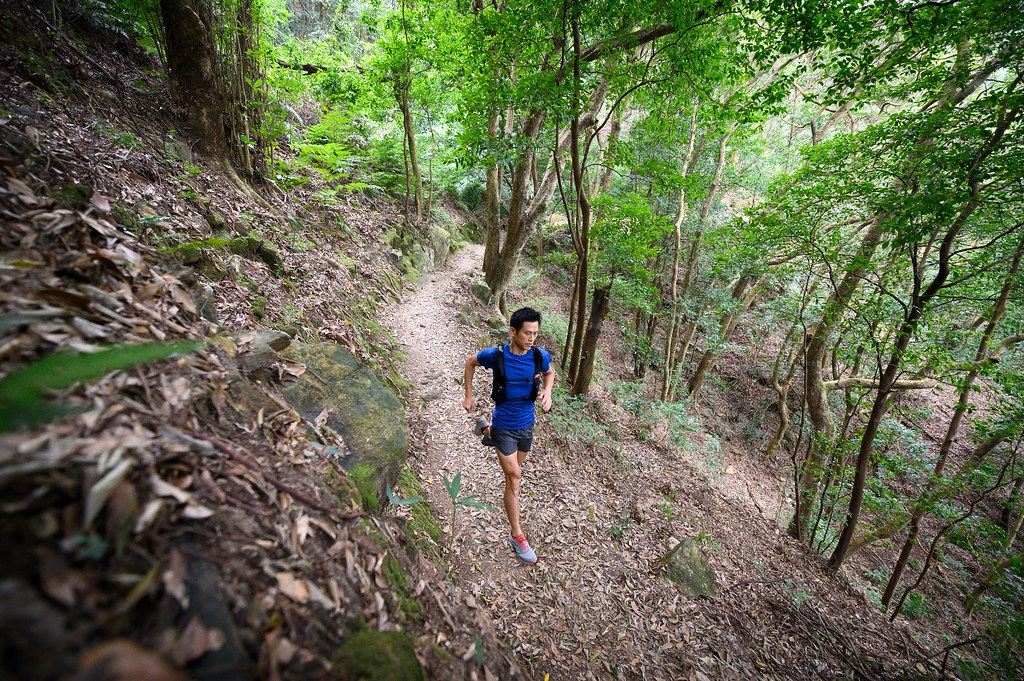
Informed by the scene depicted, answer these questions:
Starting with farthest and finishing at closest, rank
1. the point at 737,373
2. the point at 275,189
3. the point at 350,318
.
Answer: the point at 737,373 < the point at 275,189 < the point at 350,318

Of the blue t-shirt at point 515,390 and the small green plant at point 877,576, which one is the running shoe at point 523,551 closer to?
the blue t-shirt at point 515,390

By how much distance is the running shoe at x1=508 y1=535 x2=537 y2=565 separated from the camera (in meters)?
4.03

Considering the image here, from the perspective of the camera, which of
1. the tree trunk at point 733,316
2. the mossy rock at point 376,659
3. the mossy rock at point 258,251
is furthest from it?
the tree trunk at point 733,316

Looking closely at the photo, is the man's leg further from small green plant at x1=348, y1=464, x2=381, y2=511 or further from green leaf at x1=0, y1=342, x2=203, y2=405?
green leaf at x1=0, y1=342, x2=203, y2=405

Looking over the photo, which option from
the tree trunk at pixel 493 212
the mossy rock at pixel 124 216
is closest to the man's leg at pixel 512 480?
the mossy rock at pixel 124 216

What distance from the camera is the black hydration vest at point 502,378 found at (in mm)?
3570

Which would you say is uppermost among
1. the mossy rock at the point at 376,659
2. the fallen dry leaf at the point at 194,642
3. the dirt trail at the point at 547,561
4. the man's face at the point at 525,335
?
the man's face at the point at 525,335

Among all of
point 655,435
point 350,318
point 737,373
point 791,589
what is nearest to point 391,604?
point 350,318

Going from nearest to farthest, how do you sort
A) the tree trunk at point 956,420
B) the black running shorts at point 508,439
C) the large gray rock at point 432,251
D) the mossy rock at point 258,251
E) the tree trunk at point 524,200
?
the black running shorts at point 508,439, the mossy rock at point 258,251, the tree trunk at point 956,420, the tree trunk at point 524,200, the large gray rock at point 432,251

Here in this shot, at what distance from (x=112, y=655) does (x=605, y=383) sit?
11028mm

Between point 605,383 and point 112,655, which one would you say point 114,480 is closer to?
point 112,655

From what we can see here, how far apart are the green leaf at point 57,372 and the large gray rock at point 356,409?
1397 mm

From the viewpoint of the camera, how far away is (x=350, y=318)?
5.45 meters

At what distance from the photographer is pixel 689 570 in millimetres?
4801
